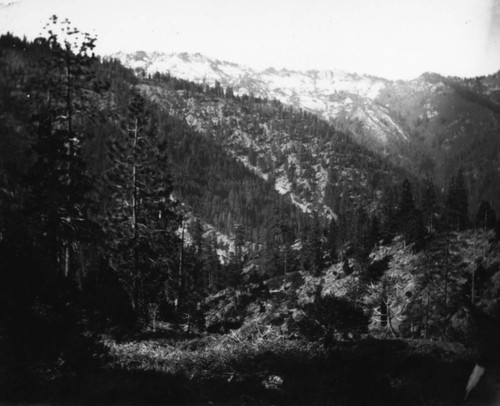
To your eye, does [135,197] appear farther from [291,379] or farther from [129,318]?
[291,379]

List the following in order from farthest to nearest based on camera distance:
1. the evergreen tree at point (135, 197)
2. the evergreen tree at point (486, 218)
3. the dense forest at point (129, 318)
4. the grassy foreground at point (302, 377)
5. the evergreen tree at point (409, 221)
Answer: the evergreen tree at point (409, 221)
the evergreen tree at point (486, 218)
the evergreen tree at point (135, 197)
the dense forest at point (129, 318)
the grassy foreground at point (302, 377)

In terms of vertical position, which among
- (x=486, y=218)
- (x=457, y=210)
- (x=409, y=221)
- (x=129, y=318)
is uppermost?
(x=486, y=218)

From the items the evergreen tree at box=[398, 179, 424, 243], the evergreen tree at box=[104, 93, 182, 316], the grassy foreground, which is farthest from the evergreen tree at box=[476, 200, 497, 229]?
the grassy foreground

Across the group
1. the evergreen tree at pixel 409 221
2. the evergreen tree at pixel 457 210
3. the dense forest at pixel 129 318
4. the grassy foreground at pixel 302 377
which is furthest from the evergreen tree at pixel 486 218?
the grassy foreground at pixel 302 377

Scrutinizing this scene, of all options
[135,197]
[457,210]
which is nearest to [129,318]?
[135,197]

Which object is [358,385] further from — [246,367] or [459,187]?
[459,187]

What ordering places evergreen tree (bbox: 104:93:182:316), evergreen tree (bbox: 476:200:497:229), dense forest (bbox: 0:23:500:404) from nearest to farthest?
dense forest (bbox: 0:23:500:404) → evergreen tree (bbox: 104:93:182:316) → evergreen tree (bbox: 476:200:497:229)

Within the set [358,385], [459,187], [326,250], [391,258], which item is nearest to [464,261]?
[391,258]

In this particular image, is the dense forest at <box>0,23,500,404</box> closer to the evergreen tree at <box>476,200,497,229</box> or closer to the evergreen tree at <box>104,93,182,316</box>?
the evergreen tree at <box>104,93,182,316</box>

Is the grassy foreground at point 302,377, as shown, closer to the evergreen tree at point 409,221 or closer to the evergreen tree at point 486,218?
the evergreen tree at point 409,221

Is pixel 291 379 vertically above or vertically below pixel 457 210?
above

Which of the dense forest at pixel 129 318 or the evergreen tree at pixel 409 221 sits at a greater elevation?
the dense forest at pixel 129 318

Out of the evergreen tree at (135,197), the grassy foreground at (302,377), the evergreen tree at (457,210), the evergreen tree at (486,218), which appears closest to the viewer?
the grassy foreground at (302,377)

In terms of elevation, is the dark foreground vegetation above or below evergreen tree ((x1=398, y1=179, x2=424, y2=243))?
above
